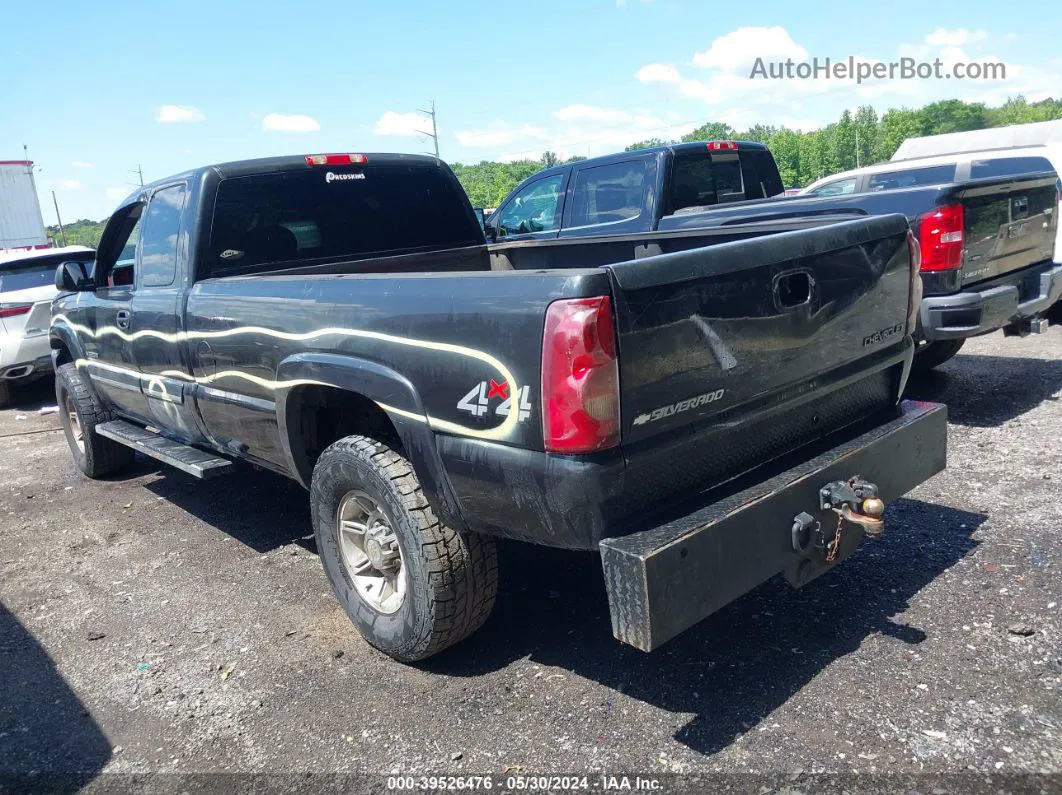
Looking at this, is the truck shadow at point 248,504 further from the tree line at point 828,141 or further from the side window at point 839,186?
the tree line at point 828,141

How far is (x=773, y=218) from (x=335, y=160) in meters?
3.29

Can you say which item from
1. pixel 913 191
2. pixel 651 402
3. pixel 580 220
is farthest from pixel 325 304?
pixel 580 220

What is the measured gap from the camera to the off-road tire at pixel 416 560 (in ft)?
9.73

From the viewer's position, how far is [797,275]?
286 cm

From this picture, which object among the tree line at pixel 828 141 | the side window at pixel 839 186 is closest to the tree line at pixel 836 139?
the tree line at pixel 828 141

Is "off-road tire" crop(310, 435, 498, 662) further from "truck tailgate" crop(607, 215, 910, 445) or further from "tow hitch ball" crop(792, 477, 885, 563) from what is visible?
"tow hitch ball" crop(792, 477, 885, 563)

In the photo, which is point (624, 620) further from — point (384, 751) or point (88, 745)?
point (88, 745)

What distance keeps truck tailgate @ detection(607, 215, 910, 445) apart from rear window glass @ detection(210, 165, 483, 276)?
2.57m

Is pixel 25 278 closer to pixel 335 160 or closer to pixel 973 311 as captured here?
pixel 335 160

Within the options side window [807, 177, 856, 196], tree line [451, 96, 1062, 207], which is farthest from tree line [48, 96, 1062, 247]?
side window [807, 177, 856, 196]

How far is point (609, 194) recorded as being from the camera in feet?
24.6

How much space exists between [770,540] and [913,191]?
369 cm

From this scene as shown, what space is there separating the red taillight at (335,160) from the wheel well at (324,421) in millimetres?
1584

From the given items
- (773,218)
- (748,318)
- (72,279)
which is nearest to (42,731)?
(748,318)
